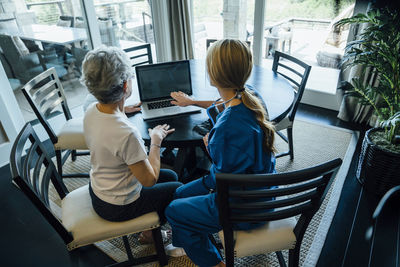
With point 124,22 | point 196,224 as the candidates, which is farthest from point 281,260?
point 124,22

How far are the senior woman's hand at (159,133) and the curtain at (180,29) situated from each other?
2.37 metres

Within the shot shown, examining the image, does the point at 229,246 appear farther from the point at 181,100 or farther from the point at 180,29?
the point at 180,29

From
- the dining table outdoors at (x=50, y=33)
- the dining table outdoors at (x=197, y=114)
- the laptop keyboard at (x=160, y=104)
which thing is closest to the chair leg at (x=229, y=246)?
the dining table outdoors at (x=197, y=114)

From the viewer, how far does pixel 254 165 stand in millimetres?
1150

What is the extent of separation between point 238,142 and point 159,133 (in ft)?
1.69

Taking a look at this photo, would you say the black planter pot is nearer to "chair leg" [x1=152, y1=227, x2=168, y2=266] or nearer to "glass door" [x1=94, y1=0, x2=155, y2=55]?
"chair leg" [x1=152, y1=227, x2=168, y2=266]

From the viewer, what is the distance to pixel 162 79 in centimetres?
177

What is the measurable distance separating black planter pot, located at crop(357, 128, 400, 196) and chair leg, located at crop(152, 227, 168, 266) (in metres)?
1.60

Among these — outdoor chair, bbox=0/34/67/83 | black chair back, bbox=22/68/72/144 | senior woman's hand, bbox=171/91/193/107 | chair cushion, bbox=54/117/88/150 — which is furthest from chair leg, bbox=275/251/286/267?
outdoor chair, bbox=0/34/67/83

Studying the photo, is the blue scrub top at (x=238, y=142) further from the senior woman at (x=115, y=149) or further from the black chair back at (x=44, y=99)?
the black chair back at (x=44, y=99)

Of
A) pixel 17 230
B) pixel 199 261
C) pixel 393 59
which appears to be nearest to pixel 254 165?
pixel 199 261

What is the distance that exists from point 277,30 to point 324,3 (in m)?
A: 0.57

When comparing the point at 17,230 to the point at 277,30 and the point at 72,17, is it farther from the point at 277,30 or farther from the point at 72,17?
the point at 277,30

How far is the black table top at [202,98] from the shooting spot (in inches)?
58.7
